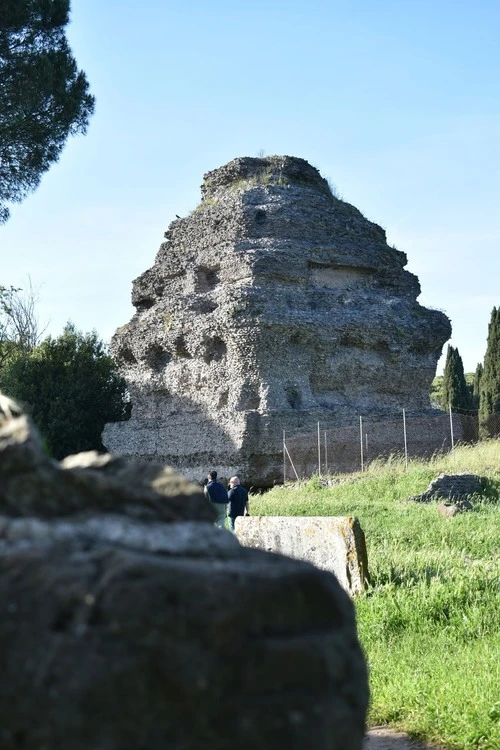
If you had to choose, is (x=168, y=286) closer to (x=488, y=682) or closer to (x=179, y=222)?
(x=179, y=222)

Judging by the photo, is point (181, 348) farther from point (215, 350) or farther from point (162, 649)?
point (162, 649)

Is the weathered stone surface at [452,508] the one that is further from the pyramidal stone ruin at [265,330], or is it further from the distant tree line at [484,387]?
the pyramidal stone ruin at [265,330]

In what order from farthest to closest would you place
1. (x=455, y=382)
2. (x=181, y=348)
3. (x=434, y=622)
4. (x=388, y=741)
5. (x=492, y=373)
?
(x=455, y=382), (x=492, y=373), (x=181, y=348), (x=434, y=622), (x=388, y=741)

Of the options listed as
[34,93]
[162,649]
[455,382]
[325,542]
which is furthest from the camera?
[455,382]

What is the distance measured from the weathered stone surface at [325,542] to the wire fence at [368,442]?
1427 centimetres

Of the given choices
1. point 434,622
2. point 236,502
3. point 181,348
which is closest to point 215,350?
point 181,348

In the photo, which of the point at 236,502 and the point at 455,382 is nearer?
the point at 236,502

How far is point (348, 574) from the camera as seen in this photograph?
27.0ft

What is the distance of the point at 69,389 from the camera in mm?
31547

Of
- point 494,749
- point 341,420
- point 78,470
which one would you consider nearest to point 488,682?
point 494,749

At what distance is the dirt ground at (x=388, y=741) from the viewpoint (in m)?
4.55

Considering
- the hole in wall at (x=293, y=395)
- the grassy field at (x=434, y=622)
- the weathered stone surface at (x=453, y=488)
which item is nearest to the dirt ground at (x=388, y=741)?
the grassy field at (x=434, y=622)

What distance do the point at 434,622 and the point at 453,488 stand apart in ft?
30.2

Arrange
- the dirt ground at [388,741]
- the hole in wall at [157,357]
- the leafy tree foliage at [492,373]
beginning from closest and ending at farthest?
1. the dirt ground at [388,741]
2. the hole in wall at [157,357]
3. the leafy tree foliage at [492,373]
